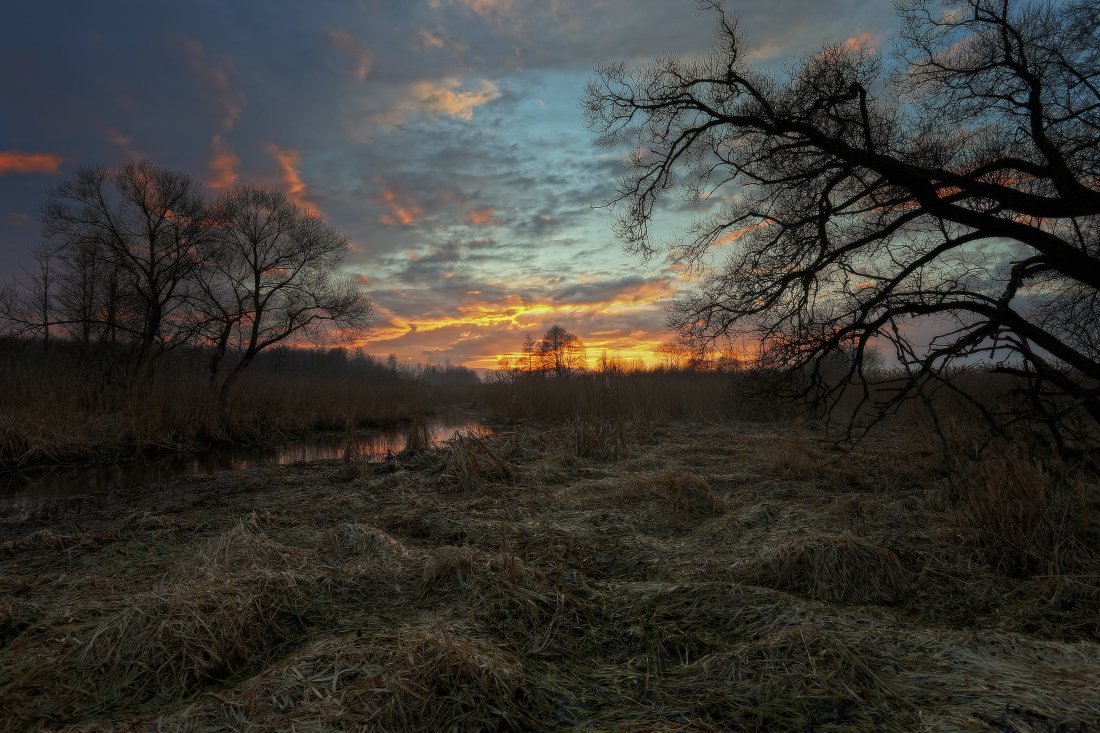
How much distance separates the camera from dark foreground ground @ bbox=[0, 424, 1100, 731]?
1.98 m

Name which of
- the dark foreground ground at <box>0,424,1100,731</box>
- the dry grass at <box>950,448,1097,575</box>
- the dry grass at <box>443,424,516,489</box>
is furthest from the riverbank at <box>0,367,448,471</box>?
the dry grass at <box>950,448,1097,575</box>

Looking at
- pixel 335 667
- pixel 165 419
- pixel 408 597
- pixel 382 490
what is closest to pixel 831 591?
pixel 408 597

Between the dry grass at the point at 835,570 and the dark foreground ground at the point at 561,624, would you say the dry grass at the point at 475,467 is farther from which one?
the dry grass at the point at 835,570

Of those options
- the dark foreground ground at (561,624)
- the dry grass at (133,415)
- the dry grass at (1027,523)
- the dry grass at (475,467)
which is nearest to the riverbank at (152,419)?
the dry grass at (133,415)

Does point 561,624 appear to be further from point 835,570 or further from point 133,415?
point 133,415

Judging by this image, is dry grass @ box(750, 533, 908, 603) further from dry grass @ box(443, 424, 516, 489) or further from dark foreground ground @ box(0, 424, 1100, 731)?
dry grass @ box(443, 424, 516, 489)

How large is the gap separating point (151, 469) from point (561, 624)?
11.7m

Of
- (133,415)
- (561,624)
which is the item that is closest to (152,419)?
(133,415)

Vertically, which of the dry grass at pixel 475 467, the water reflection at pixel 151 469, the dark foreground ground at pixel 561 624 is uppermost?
the dry grass at pixel 475 467

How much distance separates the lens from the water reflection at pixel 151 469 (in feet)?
28.3

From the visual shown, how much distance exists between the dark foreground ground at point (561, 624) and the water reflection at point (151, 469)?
13.8 feet

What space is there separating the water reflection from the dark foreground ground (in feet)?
13.8

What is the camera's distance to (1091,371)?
5.34 m

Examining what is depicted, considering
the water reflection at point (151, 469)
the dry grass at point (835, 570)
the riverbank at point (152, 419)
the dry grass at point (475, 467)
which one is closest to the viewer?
the dry grass at point (835, 570)
